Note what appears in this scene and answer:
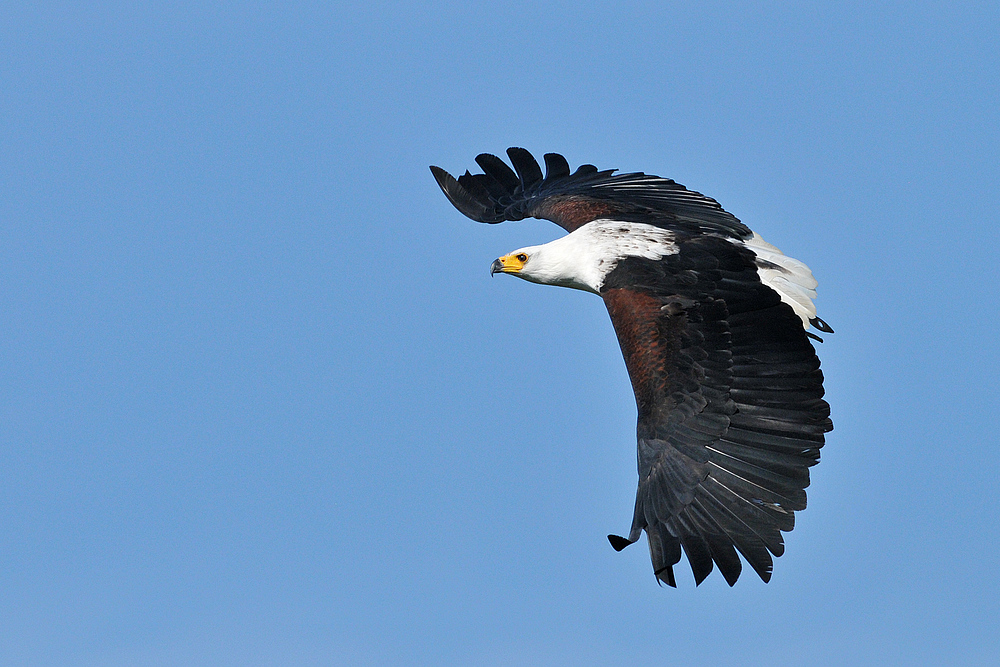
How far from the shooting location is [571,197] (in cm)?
1458

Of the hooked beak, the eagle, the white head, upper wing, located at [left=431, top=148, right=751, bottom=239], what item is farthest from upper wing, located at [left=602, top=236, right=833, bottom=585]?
the hooked beak

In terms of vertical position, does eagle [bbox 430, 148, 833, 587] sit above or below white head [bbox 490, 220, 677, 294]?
below

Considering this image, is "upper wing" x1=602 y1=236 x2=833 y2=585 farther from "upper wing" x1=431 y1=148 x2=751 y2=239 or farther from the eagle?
"upper wing" x1=431 y1=148 x2=751 y2=239

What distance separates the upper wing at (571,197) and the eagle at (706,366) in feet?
0.14

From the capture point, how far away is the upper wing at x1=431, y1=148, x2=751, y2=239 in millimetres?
13383

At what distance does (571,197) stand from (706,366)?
406cm

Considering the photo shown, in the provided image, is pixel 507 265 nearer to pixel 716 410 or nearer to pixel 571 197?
pixel 571 197

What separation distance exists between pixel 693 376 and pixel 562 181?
17.2 ft

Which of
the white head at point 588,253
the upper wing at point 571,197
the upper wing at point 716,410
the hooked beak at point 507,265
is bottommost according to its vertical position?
the upper wing at point 716,410

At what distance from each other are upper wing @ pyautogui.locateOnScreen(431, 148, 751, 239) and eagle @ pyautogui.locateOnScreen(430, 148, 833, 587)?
1.7 inches

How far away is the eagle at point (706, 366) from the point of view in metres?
10.2

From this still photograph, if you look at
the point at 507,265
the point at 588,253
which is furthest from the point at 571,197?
the point at 588,253

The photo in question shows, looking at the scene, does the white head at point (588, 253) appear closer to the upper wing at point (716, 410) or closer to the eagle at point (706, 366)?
the eagle at point (706, 366)

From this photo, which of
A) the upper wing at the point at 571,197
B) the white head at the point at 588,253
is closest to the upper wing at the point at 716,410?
the white head at the point at 588,253
